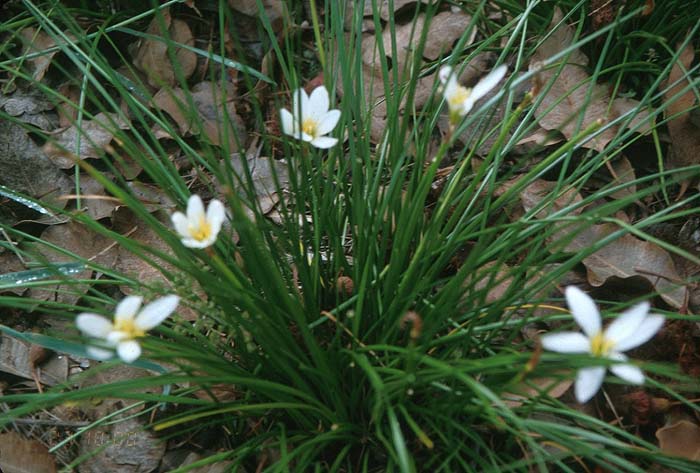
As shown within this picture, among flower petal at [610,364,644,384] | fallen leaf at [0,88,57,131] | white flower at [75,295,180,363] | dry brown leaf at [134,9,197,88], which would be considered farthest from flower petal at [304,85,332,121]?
fallen leaf at [0,88,57,131]

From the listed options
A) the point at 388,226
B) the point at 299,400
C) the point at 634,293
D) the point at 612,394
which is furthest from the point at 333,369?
the point at 634,293

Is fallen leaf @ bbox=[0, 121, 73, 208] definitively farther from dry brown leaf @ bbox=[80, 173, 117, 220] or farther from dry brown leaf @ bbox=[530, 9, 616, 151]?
dry brown leaf @ bbox=[530, 9, 616, 151]

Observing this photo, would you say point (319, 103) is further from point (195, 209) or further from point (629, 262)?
point (629, 262)

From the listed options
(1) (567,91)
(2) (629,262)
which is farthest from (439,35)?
(2) (629,262)

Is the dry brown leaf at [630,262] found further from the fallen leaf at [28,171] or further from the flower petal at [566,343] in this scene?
the fallen leaf at [28,171]

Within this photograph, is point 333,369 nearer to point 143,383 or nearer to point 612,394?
point 143,383

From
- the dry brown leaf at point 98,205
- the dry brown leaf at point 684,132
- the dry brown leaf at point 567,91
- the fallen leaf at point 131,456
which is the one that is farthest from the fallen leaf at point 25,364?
the dry brown leaf at point 684,132

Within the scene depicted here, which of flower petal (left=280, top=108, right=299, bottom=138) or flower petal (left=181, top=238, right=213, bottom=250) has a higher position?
flower petal (left=280, top=108, right=299, bottom=138)
